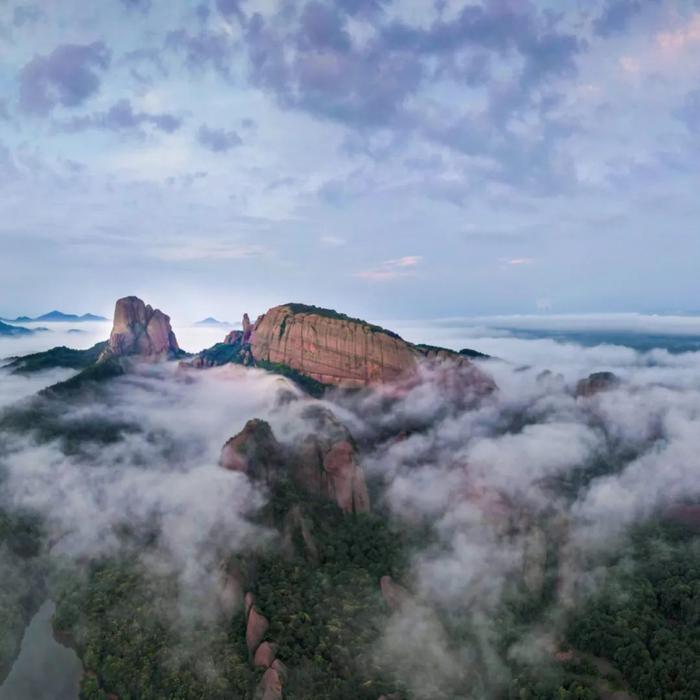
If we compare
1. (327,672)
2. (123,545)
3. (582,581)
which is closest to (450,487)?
(582,581)

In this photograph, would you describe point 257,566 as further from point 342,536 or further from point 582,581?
point 582,581

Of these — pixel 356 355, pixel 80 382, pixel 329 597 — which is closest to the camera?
pixel 329 597

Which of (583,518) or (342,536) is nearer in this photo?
(342,536)

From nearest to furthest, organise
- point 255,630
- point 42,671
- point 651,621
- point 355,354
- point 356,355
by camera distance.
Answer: point 255,630
point 651,621
point 42,671
point 356,355
point 355,354

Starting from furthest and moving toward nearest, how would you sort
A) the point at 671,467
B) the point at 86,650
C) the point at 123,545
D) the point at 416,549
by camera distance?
1. the point at 671,467
2. the point at 416,549
3. the point at 123,545
4. the point at 86,650

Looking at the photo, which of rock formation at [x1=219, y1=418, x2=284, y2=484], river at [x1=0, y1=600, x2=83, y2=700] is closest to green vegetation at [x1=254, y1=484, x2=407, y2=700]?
rock formation at [x1=219, y1=418, x2=284, y2=484]

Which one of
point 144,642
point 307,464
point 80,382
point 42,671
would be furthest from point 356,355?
point 42,671

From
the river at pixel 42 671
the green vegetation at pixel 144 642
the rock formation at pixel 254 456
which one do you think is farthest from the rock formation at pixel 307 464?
the river at pixel 42 671

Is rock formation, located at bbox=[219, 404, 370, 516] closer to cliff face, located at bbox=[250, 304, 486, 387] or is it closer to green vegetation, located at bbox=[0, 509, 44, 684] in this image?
green vegetation, located at bbox=[0, 509, 44, 684]

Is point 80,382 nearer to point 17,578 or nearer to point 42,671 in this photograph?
point 17,578
